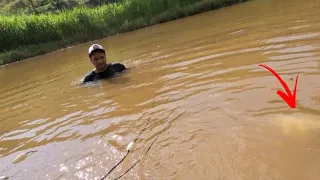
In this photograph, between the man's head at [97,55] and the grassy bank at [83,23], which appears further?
the grassy bank at [83,23]

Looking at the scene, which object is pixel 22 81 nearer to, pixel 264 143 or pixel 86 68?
pixel 86 68

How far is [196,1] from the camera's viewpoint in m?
22.1

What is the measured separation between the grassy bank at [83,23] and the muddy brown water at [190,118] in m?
11.8

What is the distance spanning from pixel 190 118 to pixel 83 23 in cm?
1777

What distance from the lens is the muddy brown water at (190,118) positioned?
3471mm

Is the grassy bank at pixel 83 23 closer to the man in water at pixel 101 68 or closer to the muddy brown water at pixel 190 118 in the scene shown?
the muddy brown water at pixel 190 118

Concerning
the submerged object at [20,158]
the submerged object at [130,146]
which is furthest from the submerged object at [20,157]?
the submerged object at [130,146]

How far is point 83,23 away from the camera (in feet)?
69.6

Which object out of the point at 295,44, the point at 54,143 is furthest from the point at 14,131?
the point at 295,44

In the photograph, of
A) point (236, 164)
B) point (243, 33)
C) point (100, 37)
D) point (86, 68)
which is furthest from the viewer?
point (100, 37)

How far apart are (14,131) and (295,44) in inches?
214

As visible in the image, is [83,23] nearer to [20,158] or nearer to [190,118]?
[20,158]

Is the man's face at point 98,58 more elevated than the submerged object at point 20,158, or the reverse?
the man's face at point 98,58

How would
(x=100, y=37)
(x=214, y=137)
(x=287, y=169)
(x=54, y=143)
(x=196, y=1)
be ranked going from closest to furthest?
(x=287, y=169) < (x=214, y=137) < (x=54, y=143) < (x=100, y=37) < (x=196, y=1)
